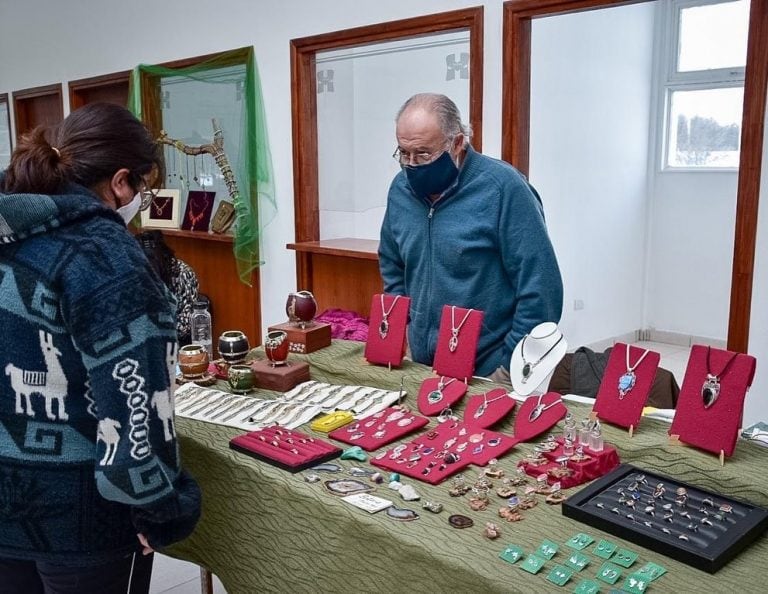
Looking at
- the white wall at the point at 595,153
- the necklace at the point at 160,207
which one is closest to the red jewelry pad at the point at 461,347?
the white wall at the point at 595,153

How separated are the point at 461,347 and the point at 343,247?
2.10 m

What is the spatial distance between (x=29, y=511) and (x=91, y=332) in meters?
0.32

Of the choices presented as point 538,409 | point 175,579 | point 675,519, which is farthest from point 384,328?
point 175,579

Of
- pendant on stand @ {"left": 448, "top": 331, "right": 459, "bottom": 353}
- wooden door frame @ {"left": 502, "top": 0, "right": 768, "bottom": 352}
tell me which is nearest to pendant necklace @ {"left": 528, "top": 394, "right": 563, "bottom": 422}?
pendant on stand @ {"left": 448, "top": 331, "right": 459, "bottom": 353}

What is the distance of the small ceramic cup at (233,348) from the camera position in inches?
83.1

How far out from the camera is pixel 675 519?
50.1 inches

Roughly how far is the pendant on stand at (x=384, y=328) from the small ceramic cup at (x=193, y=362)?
49 centimetres

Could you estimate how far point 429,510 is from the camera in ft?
4.48

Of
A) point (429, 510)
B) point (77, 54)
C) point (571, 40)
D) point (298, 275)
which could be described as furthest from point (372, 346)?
point (77, 54)

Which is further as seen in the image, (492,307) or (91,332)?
(492,307)

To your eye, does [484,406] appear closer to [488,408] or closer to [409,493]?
[488,408]

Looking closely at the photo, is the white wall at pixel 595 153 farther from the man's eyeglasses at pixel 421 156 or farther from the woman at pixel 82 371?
the woman at pixel 82 371

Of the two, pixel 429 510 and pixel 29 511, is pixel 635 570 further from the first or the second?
pixel 29 511

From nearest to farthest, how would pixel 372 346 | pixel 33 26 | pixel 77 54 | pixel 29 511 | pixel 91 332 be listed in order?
pixel 91 332 → pixel 29 511 → pixel 372 346 → pixel 77 54 → pixel 33 26
